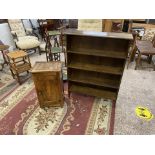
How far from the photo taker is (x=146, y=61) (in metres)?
4.05

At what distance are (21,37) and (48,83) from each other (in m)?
3.00

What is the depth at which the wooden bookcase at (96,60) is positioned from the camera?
2.04m

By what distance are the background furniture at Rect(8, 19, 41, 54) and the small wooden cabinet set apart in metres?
2.23

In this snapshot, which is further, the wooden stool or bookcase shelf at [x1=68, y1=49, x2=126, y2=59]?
the wooden stool

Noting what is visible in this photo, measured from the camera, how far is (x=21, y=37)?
176 inches

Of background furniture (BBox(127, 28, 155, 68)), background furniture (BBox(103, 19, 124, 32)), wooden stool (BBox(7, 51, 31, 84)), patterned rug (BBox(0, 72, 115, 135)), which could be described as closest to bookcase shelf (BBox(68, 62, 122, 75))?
patterned rug (BBox(0, 72, 115, 135))

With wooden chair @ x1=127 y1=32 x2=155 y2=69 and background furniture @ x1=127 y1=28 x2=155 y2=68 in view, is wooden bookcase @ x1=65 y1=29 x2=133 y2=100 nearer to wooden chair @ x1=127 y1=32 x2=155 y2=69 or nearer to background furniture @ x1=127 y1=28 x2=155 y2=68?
wooden chair @ x1=127 y1=32 x2=155 y2=69

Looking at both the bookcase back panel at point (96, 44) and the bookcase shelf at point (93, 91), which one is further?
the bookcase shelf at point (93, 91)

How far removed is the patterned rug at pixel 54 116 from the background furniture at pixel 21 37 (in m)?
1.75

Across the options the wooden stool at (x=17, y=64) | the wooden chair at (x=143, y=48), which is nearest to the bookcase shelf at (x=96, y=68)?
the wooden stool at (x=17, y=64)

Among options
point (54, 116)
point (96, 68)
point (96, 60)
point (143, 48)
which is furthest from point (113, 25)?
point (54, 116)

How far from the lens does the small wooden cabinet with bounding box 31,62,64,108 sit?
6.68 feet

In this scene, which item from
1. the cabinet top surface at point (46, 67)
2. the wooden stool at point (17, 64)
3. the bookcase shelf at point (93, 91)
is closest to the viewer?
the cabinet top surface at point (46, 67)

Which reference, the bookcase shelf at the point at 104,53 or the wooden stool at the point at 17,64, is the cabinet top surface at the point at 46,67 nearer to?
the bookcase shelf at the point at 104,53
